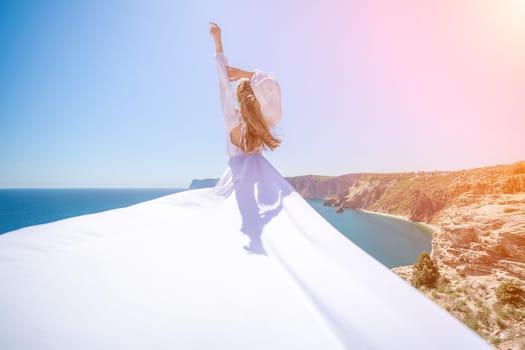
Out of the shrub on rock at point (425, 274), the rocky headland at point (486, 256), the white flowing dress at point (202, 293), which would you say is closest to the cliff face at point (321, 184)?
the rocky headland at point (486, 256)

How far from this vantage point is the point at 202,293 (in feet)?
2.54

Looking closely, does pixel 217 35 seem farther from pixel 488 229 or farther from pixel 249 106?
pixel 488 229

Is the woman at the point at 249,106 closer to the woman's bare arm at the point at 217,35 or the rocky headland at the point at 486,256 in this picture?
the woman's bare arm at the point at 217,35

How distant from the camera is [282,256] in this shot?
1.02 m

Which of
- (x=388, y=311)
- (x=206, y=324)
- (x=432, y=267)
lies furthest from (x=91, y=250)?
(x=432, y=267)

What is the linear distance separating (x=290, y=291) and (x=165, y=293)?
454 mm

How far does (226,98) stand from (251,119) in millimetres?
313

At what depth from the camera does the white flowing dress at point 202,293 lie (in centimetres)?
62

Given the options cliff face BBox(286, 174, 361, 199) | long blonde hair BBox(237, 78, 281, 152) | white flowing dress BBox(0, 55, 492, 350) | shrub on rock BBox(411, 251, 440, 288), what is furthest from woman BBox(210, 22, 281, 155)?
cliff face BBox(286, 174, 361, 199)

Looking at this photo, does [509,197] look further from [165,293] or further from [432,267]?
[165,293]

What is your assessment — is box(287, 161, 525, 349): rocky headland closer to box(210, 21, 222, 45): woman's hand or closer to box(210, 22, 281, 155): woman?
box(210, 22, 281, 155): woman

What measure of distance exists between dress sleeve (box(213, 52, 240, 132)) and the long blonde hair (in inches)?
2.9

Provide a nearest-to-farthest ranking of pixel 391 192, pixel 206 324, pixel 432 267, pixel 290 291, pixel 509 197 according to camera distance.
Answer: pixel 206 324
pixel 290 291
pixel 509 197
pixel 432 267
pixel 391 192

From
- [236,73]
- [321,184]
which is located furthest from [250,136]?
[321,184]
